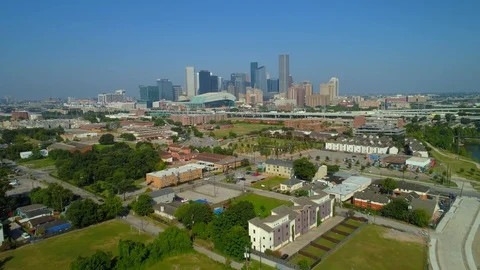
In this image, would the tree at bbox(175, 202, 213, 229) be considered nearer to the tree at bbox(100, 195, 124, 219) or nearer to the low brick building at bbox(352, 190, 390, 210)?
the tree at bbox(100, 195, 124, 219)

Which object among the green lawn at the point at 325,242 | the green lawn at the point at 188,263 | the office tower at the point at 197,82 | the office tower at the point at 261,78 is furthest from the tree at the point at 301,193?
the office tower at the point at 261,78

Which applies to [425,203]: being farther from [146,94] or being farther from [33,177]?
[146,94]

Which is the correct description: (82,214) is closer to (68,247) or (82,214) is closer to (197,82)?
(68,247)

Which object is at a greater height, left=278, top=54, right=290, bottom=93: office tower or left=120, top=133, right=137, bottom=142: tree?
left=278, top=54, right=290, bottom=93: office tower

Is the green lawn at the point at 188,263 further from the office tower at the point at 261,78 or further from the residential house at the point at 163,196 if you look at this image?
the office tower at the point at 261,78

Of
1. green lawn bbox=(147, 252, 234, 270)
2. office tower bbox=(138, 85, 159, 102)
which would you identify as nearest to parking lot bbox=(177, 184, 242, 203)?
green lawn bbox=(147, 252, 234, 270)

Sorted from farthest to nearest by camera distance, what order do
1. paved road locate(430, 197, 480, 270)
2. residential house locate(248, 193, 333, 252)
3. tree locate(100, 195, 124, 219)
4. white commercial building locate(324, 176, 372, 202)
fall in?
white commercial building locate(324, 176, 372, 202), tree locate(100, 195, 124, 219), residential house locate(248, 193, 333, 252), paved road locate(430, 197, 480, 270)

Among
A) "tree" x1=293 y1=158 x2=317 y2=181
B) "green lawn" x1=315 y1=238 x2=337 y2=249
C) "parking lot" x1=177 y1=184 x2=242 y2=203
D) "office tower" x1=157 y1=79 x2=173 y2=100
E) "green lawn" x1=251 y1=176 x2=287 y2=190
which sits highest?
"office tower" x1=157 y1=79 x2=173 y2=100
